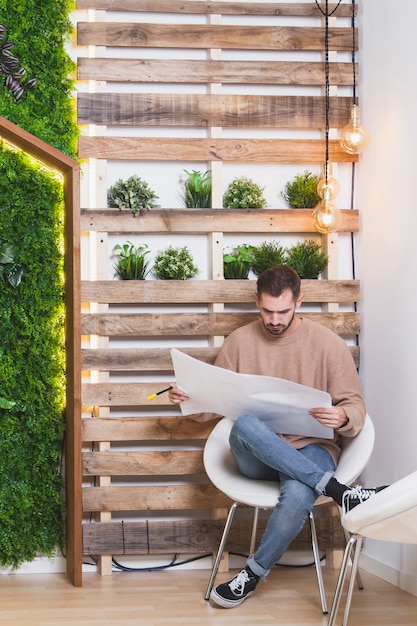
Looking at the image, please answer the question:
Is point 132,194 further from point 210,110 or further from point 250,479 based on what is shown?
Answer: point 250,479

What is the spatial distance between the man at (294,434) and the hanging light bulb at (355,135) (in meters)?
0.78

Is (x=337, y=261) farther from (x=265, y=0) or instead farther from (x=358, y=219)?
(x=265, y=0)

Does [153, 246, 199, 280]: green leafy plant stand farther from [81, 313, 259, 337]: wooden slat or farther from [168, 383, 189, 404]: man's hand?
[168, 383, 189, 404]: man's hand

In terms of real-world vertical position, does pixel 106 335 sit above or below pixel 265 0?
below

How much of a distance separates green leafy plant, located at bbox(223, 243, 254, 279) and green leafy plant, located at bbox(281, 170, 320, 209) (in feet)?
0.98

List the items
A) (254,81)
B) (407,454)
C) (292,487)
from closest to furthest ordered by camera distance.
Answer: (292,487), (407,454), (254,81)

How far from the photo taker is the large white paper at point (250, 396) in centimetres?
325

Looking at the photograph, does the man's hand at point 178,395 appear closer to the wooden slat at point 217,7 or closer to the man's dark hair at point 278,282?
the man's dark hair at point 278,282

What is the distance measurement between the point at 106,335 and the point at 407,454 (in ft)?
4.43

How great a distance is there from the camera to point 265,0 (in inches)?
171

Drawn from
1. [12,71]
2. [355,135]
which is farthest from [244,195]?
[12,71]

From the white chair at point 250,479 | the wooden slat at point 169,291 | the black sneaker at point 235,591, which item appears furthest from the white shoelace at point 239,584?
the wooden slat at point 169,291

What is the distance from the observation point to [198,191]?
416 cm

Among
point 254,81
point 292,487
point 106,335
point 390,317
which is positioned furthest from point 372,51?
point 292,487
